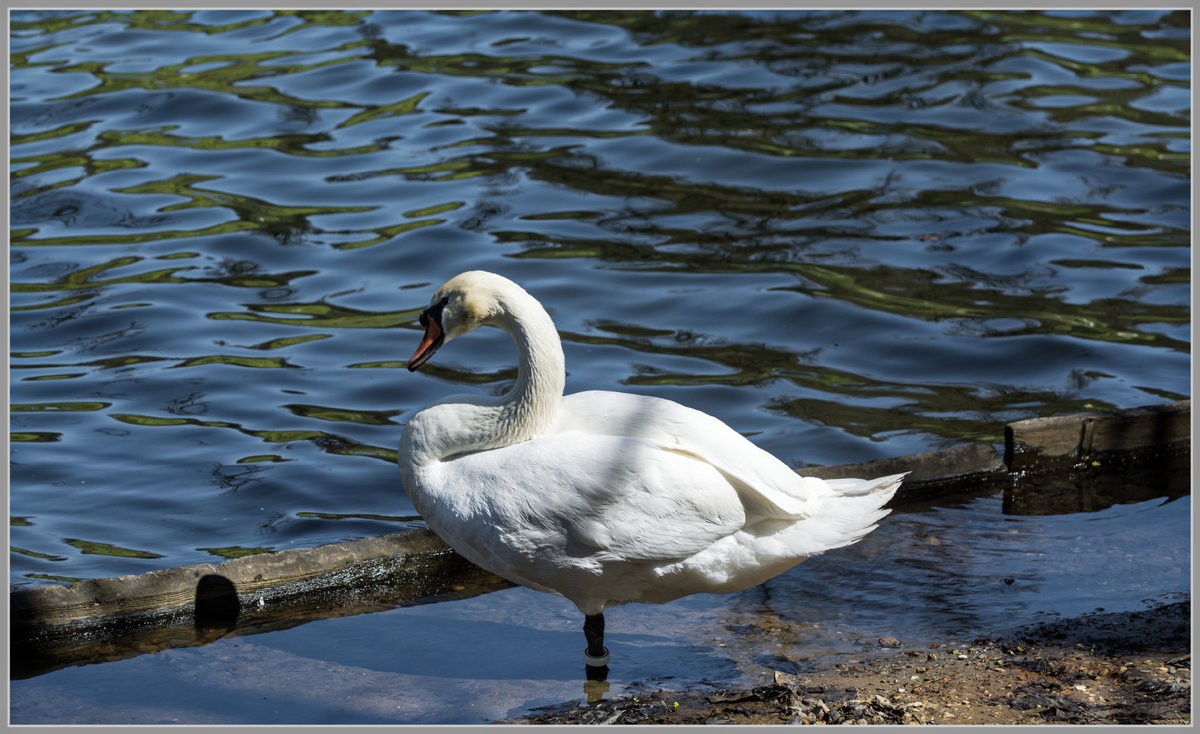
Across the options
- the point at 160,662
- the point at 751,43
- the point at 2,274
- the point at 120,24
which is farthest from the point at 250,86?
the point at 160,662

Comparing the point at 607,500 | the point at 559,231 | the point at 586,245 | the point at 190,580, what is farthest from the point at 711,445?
the point at 559,231

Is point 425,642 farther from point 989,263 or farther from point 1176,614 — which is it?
point 989,263

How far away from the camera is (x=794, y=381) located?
888cm

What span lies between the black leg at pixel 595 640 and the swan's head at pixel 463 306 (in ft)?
4.04

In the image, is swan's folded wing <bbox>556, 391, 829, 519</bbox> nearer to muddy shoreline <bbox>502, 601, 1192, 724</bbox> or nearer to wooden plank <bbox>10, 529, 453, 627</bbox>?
muddy shoreline <bbox>502, 601, 1192, 724</bbox>

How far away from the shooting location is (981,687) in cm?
496

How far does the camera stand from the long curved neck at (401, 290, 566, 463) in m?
5.25

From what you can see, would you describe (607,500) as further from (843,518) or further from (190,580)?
(190,580)

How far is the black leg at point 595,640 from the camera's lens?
539 centimetres

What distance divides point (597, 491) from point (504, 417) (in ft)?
1.86

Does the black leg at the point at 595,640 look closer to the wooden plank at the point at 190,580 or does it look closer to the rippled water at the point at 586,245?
the rippled water at the point at 586,245

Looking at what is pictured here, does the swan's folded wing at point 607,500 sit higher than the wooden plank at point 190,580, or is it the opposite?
the swan's folded wing at point 607,500

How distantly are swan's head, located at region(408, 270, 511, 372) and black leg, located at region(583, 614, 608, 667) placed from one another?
1233 millimetres

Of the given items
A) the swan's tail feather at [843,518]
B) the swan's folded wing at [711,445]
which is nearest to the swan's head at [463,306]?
the swan's folded wing at [711,445]
